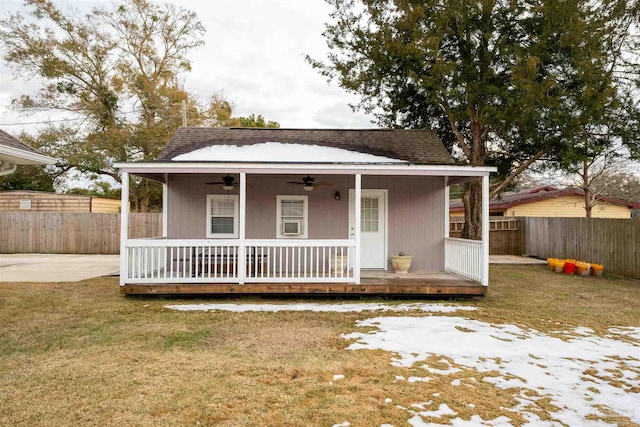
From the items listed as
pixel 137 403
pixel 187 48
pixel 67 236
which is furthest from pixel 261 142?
pixel 187 48

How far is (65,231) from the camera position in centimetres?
1683

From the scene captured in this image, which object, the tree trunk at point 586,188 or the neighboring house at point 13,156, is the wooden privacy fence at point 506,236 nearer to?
the tree trunk at point 586,188

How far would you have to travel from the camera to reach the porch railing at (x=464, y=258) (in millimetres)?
8008

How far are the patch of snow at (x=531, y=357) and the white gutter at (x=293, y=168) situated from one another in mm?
2779

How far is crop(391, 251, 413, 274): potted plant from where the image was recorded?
9.14 meters

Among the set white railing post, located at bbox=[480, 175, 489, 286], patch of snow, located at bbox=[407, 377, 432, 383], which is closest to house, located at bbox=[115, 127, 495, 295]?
white railing post, located at bbox=[480, 175, 489, 286]

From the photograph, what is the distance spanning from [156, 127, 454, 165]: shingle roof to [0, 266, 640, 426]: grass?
4.01 m

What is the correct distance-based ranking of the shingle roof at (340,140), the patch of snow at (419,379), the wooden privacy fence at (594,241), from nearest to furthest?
the patch of snow at (419,379), the shingle roof at (340,140), the wooden privacy fence at (594,241)

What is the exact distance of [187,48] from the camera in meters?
22.9

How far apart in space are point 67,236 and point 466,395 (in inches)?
691

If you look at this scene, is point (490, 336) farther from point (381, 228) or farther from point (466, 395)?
point (381, 228)

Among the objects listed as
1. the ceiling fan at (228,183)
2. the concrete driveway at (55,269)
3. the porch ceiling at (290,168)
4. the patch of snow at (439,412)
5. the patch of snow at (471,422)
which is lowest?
the patch of snow at (471,422)

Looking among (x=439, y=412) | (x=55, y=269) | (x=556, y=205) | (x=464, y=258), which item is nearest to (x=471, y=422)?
(x=439, y=412)

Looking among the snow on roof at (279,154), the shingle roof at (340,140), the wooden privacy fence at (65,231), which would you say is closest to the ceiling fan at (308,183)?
the snow on roof at (279,154)
